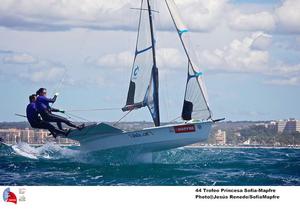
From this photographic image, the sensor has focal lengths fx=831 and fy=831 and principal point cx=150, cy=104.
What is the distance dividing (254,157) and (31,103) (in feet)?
12.1

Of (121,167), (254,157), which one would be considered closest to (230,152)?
(254,157)

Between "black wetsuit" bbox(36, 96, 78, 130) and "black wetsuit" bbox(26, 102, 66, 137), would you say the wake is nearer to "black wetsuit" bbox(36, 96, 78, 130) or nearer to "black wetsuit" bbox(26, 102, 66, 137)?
"black wetsuit" bbox(26, 102, 66, 137)

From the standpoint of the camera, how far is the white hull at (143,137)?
1205cm

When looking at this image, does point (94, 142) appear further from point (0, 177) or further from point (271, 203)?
point (271, 203)

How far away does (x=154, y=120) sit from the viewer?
12.4 meters

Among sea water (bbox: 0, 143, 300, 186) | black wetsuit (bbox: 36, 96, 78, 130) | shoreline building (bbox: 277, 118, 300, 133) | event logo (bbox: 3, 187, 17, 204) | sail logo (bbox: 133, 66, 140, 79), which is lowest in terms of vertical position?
event logo (bbox: 3, 187, 17, 204)

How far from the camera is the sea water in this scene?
33.6 feet

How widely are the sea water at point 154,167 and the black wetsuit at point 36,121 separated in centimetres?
23

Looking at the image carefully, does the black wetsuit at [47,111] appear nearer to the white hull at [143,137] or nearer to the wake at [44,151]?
the wake at [44,151]

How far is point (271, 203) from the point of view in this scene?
376 inches

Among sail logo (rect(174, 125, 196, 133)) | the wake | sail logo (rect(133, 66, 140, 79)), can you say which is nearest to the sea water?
the wake

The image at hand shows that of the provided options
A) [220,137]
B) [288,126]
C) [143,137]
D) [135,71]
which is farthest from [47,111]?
[288,126]

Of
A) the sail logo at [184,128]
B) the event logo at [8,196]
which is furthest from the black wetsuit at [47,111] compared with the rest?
the sail logo at [184,128]

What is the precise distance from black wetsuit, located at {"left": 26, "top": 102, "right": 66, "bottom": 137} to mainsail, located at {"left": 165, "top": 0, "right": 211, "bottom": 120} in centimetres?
185
